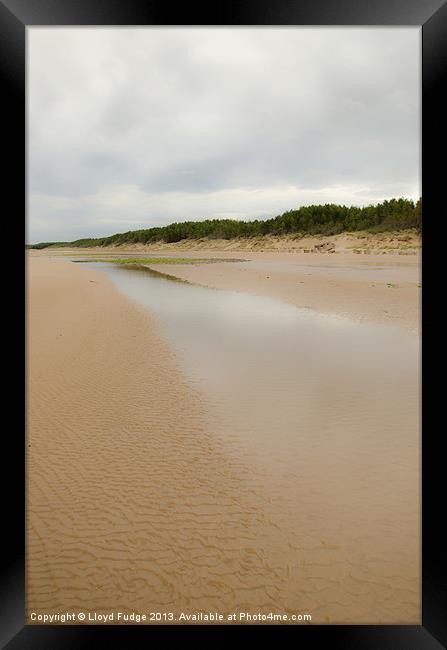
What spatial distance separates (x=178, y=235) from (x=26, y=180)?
12222cm

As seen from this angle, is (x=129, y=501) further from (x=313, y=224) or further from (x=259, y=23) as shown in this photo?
(x=313, y=224)

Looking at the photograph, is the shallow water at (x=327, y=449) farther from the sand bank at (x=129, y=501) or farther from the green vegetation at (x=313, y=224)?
the green vegetation at (x=313, y=224)

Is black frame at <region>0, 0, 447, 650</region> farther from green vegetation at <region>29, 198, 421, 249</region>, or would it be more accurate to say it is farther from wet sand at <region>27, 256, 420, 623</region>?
green vegetation at <region>29, 198, 421, 249</region>

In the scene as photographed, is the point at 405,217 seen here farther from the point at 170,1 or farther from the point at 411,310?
the point at 170,1

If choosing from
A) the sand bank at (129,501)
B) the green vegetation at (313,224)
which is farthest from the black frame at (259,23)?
the green vegetation at (313,224)

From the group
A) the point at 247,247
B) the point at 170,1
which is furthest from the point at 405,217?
the point at 170,1

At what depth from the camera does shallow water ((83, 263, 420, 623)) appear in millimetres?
3398

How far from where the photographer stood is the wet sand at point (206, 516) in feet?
10.7

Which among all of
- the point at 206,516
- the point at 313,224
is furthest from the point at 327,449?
the point at 313,224

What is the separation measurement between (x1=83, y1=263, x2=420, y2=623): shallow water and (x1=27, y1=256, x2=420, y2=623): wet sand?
19mm

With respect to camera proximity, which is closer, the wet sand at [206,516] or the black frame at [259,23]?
the black frame at [259,23]

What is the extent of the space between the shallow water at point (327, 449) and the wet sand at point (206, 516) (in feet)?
0.06

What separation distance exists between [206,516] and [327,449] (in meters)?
2.20
